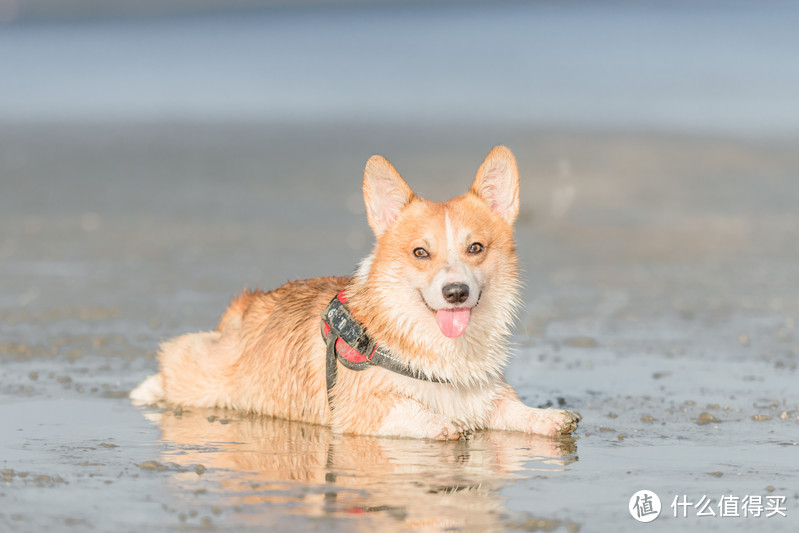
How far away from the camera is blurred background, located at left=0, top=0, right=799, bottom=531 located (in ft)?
16.4

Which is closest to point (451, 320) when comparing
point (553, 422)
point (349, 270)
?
point (553, 422)

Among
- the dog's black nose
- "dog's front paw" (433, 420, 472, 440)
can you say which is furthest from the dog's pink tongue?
"dog's front paw" (433, 420, 472, 440)

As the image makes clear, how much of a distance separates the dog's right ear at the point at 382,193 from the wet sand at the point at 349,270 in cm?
102

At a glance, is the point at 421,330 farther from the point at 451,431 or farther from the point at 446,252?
the point at 451,431

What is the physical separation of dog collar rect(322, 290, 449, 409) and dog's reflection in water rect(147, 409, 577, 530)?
1.14ft

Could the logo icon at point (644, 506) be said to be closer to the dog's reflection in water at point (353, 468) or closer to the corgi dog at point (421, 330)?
the dog's reflection in water at point (353, 468)

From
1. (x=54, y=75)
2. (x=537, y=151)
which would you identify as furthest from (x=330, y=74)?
(x=537, y=151)

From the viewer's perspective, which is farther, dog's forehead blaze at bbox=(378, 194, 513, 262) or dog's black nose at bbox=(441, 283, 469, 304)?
dog's forehead blaze at bbox=(378, 194, 513, 262)

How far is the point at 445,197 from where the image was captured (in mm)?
16453

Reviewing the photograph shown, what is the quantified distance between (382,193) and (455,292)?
2.59 ft

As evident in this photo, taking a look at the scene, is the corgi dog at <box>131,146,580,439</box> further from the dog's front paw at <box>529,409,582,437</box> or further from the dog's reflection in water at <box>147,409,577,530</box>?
the dog's reflection in water at <box>147,409,577,530</box>

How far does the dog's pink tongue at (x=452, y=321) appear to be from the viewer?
5477mm

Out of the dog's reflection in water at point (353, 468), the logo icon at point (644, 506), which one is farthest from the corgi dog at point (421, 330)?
the logo icon at point (644, 506)

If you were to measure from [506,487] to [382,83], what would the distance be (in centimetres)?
3521
